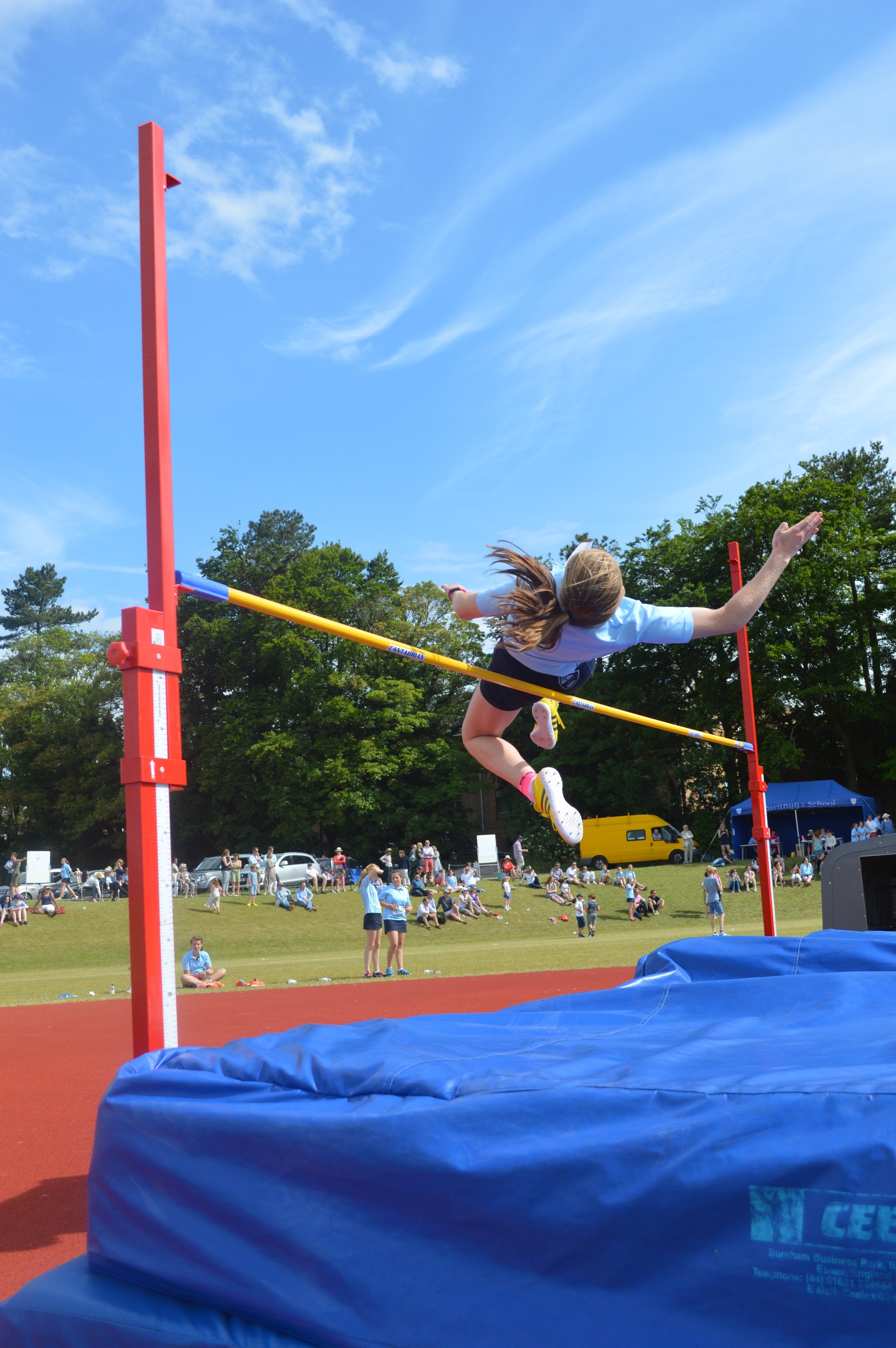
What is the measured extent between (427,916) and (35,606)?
5074 centimetres

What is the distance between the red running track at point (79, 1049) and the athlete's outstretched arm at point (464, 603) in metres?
1.74

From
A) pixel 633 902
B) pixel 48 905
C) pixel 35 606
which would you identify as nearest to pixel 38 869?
pixel 48 905

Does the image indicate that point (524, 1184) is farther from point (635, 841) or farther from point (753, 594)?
point (635, 841)

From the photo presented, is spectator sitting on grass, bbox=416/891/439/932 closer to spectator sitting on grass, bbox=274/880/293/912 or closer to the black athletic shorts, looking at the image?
spectator sitting on grass, bbox=274/880/293/912

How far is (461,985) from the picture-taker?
11.4m

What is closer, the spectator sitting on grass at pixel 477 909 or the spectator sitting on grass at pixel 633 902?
the spectator sitting on grass at pixel 633 902

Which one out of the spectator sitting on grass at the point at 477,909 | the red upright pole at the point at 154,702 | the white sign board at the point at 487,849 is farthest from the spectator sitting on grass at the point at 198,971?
the white sign board at the point at 487,849

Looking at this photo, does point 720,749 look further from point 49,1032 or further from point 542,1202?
point 542,1202

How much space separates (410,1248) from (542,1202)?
11.1 inches

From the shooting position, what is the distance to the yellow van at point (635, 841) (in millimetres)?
32062

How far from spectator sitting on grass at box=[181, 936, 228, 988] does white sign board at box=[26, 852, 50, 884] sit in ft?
47.3

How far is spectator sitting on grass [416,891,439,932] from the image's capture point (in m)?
23.0

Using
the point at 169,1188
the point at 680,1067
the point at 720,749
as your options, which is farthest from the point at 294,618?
the point at 720,749

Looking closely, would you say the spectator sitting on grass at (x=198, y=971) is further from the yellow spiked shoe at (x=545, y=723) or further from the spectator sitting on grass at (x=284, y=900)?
the spectator sitting on grass at (x=284, y=900)
